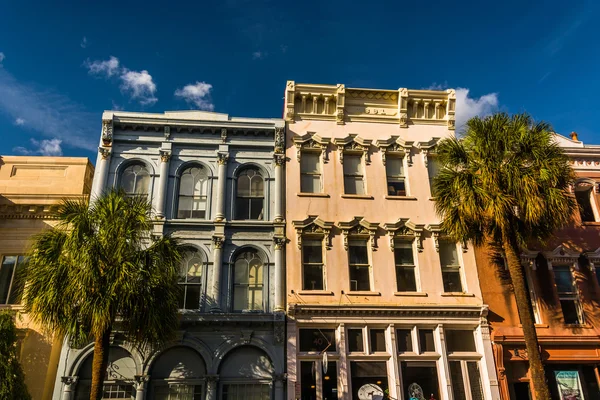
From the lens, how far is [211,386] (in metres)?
16.9

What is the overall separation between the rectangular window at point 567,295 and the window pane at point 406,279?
6.07 metres

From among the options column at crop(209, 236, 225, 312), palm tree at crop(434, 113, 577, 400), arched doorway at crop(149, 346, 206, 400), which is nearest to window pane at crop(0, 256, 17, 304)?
arched doorway at crop(149, 346, 206, 400)

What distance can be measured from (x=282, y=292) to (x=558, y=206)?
10261 mm

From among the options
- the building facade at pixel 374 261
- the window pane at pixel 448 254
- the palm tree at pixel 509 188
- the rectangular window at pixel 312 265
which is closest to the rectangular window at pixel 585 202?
the palm tree at pixel 509 188

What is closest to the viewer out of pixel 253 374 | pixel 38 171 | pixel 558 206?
pixel 558 206

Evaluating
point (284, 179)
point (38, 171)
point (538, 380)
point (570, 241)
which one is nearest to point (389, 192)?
point (284, 179)

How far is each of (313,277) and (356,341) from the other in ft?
9.75

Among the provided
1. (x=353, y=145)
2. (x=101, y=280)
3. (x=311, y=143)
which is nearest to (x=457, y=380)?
(x=353, y=145)

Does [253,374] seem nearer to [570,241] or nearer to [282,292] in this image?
[282,292]

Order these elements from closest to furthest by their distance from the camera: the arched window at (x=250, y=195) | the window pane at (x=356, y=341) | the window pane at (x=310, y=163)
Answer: the window pane at (x=356, y=341) < the arched window at (x=250, y=195) < the window pane at (x=310, y=163)

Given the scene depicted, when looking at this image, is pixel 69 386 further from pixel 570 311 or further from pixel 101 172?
pixel 570 311

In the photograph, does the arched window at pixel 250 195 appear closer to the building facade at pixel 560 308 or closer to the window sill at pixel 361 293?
the window sill at pixel 361 293

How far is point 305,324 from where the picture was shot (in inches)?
720

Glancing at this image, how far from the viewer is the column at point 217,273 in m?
18.1
